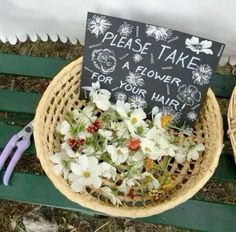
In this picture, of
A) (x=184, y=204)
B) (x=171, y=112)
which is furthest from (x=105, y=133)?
(x=184, y=204)

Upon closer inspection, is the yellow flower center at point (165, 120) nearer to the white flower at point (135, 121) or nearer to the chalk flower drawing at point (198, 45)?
the white flower at point (135, 121)

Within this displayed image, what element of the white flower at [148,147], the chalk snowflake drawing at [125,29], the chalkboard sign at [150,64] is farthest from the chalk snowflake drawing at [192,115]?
the chalk snowflake drawing at [125,29]

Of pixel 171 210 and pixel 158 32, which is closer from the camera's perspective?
pixel 158 32

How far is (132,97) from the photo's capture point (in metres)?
1.05

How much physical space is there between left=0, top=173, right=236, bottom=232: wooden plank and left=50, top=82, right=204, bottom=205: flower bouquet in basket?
0.11 metres

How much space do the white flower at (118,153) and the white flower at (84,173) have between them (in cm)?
4

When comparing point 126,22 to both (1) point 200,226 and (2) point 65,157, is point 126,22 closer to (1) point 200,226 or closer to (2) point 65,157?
(2) point 65,157

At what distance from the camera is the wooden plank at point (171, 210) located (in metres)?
1.09

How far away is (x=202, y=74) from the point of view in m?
0.97

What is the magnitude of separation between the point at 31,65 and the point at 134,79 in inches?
14.1

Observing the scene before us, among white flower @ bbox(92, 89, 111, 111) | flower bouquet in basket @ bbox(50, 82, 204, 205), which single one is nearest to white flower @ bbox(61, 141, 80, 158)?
flower bouquet in basket @ bbox(50, 82, 204, 205)

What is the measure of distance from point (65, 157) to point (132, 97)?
0.65 ft

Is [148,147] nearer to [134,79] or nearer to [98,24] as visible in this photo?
[134,79]

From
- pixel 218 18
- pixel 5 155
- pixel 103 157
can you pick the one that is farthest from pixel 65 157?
pixel 218 18
